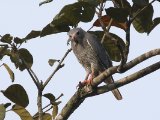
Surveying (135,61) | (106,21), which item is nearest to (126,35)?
(135,61)

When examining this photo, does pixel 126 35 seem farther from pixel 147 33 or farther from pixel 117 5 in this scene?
pixel 147 33

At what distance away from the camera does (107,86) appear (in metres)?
3.12

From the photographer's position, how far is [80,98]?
3240 millimetres

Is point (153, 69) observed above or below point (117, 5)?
below

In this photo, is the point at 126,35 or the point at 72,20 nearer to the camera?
the point at 126,35

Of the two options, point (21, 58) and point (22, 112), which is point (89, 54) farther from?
point (22, 112)

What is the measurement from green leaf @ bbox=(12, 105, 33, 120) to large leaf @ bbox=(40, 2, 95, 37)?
1.84 feet

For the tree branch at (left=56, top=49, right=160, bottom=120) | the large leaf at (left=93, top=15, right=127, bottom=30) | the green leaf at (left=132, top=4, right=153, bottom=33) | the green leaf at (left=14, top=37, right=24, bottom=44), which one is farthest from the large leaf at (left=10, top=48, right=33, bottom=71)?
the green leaf at (left=132, top=4, right=153, bottom=33)

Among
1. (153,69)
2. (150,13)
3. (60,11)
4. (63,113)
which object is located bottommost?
(63,113)

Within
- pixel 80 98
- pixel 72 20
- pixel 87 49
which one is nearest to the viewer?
pixel 72 20

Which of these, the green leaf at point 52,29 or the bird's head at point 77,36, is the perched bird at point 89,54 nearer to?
the bird's head at point 77,36

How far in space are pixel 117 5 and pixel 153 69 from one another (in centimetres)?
45

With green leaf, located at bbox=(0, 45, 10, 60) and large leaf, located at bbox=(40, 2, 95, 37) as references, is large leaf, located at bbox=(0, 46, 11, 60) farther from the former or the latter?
large leaf, located at bbox=(40, 2, 95, 37)

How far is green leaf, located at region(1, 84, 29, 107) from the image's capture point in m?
3.25
